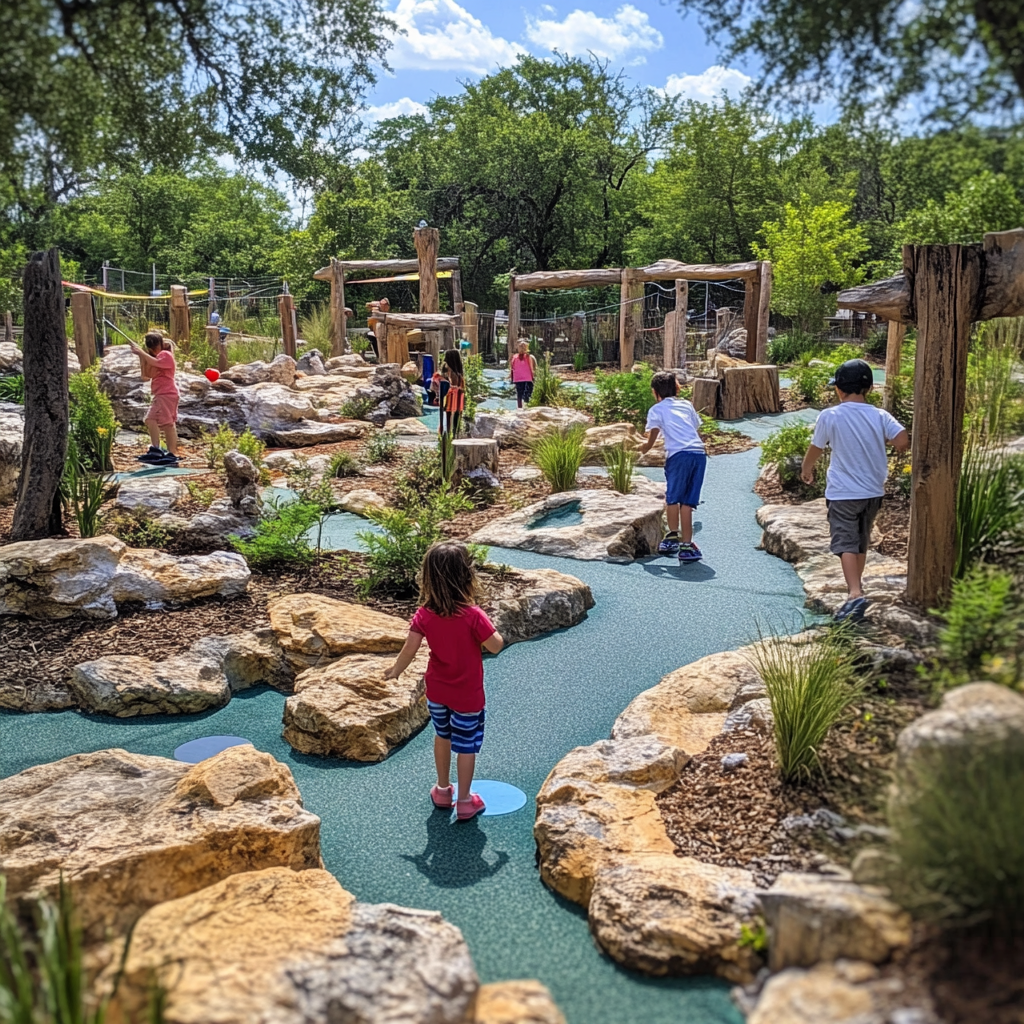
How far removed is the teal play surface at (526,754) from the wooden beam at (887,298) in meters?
1.68

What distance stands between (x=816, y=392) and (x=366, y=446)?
740 cm

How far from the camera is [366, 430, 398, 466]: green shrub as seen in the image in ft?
35.8

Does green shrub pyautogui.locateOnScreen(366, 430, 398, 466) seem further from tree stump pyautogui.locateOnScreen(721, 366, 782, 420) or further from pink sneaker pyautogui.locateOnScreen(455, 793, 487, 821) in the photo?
pink sneaker pyautogui.locateOnScreen(455, 793, 487, 821)

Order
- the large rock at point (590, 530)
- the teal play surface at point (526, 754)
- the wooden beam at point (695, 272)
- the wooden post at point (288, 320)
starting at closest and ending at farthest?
the teal play surface at point (526, 754)
the large rock at point (590, 530)
the wooden post at point (288, 320)
the wooden beam at point (695, 272)

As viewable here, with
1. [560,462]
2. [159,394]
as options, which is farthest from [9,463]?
[560,462]

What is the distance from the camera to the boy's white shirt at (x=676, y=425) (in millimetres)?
7547

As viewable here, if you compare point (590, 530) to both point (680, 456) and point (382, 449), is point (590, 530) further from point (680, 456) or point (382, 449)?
point (382, 449)

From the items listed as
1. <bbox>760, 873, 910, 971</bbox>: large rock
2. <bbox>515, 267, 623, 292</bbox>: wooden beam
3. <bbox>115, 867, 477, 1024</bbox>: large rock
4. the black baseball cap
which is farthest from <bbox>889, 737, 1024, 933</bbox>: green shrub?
<bbox>515, 267, 623, 292</bbox>: wooden beam

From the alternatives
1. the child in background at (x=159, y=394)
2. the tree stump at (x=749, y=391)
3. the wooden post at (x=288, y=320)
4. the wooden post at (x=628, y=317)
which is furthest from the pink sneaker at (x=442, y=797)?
the wooden post at (x=628, y=317)

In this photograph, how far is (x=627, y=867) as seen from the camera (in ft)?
10.6

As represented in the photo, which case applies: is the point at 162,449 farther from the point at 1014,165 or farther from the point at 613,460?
the point at 1014,165

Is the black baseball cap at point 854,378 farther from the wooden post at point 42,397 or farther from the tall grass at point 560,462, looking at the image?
the wooden post at point 42,397

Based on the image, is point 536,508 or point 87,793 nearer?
point 87,793

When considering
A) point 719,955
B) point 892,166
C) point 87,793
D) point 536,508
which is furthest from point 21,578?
point 892,166
